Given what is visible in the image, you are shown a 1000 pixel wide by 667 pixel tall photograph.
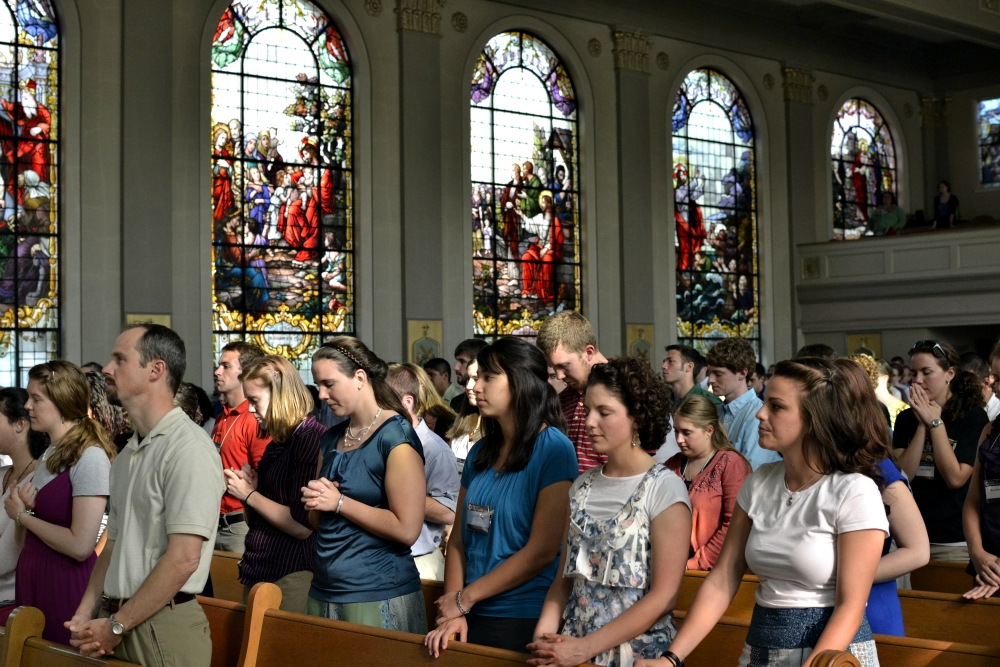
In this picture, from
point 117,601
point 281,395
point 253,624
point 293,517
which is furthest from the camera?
point 281,395

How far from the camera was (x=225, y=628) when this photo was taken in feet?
12.1

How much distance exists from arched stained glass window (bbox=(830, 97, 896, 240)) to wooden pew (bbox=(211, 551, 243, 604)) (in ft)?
52.5

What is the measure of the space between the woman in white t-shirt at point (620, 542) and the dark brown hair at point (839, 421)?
418 mm

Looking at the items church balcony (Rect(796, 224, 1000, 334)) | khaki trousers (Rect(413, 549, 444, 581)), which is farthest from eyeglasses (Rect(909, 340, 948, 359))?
church balcony (Rect(796, 224, 1000, 334))

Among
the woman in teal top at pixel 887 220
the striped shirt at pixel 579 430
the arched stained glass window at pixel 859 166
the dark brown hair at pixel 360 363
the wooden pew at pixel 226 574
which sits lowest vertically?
the wooden pew at pixel 226 574

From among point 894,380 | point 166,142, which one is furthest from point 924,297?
point 166,142

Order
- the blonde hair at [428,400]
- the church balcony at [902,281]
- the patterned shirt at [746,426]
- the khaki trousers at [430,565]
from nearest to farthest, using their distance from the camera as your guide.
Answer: the khaki trousers at [430,565], the patterned shirt at [746,426], the blonde hair at [428,400], the church balcony at [902,281]

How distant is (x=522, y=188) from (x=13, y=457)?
12128 millimetres

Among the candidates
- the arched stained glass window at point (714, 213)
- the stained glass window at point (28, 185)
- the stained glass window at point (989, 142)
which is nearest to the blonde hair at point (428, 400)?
the stained glass window at point (28, 185)

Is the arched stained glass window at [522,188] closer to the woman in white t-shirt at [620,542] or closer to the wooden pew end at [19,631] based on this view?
the wooden pew end at [19,631]

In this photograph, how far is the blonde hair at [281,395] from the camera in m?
4.30

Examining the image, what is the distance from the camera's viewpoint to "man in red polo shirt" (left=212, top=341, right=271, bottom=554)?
512 centimetres

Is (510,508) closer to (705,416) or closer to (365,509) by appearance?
(365,509)

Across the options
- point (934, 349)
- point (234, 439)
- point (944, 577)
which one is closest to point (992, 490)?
point (944, 577)
